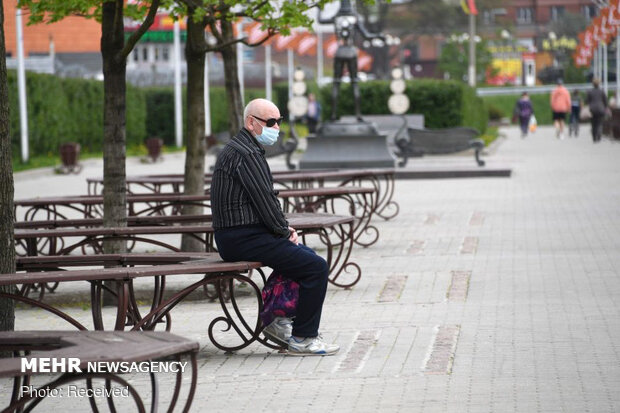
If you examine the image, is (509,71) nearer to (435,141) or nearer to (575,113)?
(575,113)

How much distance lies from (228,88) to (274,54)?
96249 mm

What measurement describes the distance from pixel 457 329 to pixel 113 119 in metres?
3.62

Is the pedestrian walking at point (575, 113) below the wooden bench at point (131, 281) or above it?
below

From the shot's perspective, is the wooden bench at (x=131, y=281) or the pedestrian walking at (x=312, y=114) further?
the pedestrian walking at (x=312, y=114)

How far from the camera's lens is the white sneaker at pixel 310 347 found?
8.17 m

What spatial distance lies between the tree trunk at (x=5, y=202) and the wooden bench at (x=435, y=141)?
2091 centimetres

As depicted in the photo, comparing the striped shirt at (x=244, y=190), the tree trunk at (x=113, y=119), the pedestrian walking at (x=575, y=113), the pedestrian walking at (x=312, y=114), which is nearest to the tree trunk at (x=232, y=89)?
the tree trunk at (x=113, y=119)

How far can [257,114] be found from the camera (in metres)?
8.23

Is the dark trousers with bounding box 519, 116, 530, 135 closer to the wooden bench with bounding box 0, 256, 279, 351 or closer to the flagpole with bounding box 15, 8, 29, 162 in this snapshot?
→ the flagpole with bounding box 15, 8, 29, 162

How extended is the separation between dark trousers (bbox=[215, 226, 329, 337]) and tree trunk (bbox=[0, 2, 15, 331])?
1224 mm

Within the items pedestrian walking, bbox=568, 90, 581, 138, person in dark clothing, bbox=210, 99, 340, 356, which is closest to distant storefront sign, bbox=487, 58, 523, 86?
pedestrian walking, bbox=568, 90, 581, 138

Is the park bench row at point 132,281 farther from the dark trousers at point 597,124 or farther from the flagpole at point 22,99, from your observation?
the dark trousers at point 597,124

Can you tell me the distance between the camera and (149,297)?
36.2ft

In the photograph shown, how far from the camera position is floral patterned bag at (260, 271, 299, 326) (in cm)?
834
